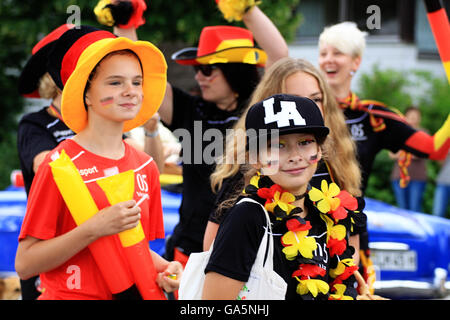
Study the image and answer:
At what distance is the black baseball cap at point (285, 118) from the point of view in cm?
212

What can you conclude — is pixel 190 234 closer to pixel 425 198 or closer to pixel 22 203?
pixel 22 203

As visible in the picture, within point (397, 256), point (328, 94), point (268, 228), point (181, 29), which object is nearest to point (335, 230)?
point (268, 228)

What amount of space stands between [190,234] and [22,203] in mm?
1879

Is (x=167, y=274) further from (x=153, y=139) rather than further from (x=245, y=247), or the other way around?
(x=153, y=139)

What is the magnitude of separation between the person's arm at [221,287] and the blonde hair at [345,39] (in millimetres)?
2237

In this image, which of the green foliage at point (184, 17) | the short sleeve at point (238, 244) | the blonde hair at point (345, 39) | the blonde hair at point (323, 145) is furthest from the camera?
the green foliage at point (184, 17)

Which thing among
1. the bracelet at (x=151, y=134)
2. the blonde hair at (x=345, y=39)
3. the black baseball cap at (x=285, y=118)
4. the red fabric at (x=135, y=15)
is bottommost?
the bracelet at (x=151, y=134)

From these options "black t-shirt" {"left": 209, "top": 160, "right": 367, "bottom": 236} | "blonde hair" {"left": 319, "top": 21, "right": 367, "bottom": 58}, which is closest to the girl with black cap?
"black t-shirt" {"left": 209, "top": 160, "right": 367, "bottom": 236}

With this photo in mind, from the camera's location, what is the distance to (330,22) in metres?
13.0

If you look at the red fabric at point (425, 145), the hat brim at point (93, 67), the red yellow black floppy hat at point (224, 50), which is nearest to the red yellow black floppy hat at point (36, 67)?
the hat brim at point (93, 67)

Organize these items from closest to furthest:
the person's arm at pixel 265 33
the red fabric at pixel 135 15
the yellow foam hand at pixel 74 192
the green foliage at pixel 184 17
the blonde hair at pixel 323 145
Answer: the yellow foam hand at pixel 74 192
the blonde hair at pixel 323 145
the red fabric at pixel 135 15
the person's arm at pixel 265 33
the green foliage at pixel 184 17

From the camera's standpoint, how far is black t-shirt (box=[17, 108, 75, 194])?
2914mm

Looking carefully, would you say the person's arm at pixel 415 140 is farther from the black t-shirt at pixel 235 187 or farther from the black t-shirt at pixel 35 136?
the black t-shirt at pixel 35 136

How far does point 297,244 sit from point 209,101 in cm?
152
